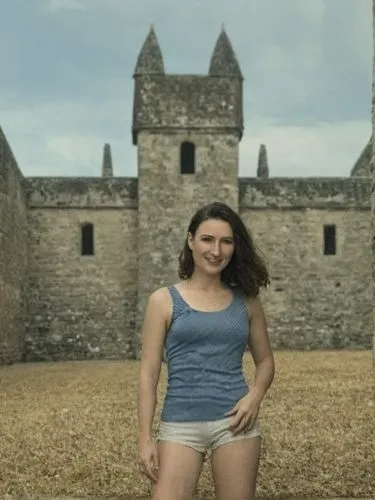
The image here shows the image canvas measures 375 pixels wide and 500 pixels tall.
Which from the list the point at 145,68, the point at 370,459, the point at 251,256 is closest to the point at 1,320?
the point at 145,68

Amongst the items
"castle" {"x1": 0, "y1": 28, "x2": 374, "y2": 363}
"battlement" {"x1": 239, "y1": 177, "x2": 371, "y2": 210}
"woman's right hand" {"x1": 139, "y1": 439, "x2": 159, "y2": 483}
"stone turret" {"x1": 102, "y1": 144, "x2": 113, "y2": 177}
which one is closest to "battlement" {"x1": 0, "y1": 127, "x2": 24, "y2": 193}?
"castle" {"x1": 0, "y1": 28, "x2": 374, "y2": 363}

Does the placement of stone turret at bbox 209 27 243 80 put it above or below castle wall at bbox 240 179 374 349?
above

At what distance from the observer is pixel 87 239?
1049 inches

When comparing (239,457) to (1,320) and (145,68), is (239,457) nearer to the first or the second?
(1,320)

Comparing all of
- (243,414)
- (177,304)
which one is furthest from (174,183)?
(243,414)

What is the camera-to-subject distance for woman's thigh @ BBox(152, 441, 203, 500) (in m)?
3.42

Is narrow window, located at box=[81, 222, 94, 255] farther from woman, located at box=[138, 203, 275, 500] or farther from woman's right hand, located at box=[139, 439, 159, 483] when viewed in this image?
woman's right hand, located at box=[139, 439, 159, 483]

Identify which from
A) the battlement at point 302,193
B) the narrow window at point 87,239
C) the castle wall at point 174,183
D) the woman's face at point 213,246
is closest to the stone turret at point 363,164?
the battlement at point 302,193

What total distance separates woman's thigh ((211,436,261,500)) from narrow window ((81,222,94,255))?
76.0 feet

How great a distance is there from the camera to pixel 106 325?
2581 centimetres

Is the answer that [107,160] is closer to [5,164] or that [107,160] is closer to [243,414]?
[5,164]

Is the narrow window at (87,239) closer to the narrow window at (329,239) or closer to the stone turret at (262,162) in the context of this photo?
the narrow window at (329,239)

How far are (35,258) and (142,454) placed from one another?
2302cm

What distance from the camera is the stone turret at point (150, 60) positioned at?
26047 mm
